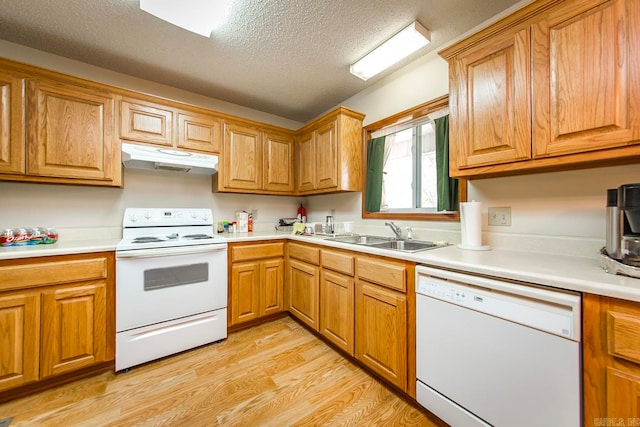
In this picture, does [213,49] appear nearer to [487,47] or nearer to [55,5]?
[55,5]

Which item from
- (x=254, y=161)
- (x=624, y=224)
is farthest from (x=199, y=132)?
(x=624, y=224)

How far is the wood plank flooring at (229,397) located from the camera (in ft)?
4.40

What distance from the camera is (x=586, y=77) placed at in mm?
1063

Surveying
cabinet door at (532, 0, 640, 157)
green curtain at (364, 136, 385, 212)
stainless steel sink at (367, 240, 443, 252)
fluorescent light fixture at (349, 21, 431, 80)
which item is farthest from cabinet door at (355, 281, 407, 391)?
fluorescent light fixture at (349, 21, 431, 80)

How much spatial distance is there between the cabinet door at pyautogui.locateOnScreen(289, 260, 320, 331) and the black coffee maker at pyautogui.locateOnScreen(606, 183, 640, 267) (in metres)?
A: 1.70

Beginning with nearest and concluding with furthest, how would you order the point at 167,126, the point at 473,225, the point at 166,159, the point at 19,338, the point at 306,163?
the point at 19,338 → the point at 473,225 → the point at 166,159 → the point at 167,126 → the point at 306,163

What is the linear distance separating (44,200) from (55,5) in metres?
1.40

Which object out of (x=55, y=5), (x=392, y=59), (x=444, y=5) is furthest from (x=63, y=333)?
(x=444, y=5)

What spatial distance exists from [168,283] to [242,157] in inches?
56.0

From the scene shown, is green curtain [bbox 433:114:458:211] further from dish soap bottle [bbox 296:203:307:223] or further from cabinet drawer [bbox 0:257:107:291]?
cabinet drawer [bbox 0:257:107:291]

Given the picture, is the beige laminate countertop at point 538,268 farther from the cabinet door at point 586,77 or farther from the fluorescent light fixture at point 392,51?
the fluorescent light fixture at point 392,51

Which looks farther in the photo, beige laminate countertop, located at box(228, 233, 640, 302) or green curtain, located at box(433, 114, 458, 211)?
green curtain, located at box(433, 114, 458, 211)

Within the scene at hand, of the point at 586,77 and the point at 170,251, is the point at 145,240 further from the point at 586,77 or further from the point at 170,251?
the point at 586,77

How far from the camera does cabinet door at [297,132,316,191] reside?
2.79 metres
